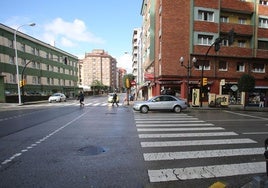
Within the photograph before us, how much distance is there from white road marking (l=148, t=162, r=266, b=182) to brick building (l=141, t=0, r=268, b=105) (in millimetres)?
20488

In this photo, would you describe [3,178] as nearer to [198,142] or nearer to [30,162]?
[30,162]

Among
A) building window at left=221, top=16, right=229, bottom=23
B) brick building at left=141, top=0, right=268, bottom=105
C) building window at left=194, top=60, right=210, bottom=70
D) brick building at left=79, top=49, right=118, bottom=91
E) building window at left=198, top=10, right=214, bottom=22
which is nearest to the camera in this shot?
brick building at left=141, top=0, right=268, bottom=105

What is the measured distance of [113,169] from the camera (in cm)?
488

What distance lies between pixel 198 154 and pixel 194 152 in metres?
0.20

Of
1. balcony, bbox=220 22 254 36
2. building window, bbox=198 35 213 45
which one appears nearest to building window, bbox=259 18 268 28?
balcony, bbox=220 22 254 36

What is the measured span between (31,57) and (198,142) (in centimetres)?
4454

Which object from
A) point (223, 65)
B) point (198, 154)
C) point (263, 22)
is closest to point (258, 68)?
point (223, 65)

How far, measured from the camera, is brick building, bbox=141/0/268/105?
2614 cm

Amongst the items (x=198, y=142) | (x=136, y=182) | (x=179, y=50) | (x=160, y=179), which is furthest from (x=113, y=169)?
(x=179, y=50)

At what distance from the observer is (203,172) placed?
15.6ft

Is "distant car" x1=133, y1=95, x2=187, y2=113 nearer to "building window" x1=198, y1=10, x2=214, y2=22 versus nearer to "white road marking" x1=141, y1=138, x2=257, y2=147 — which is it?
"white road marking" x1=141, y1=138, x2=257, y2=147

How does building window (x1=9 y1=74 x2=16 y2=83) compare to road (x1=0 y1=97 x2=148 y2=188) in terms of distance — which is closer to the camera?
road (x1=0 y1=97 x2=148 y2=188)

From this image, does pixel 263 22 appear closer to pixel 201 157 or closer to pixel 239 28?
pixel 239 28

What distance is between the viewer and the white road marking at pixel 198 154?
576 cm
